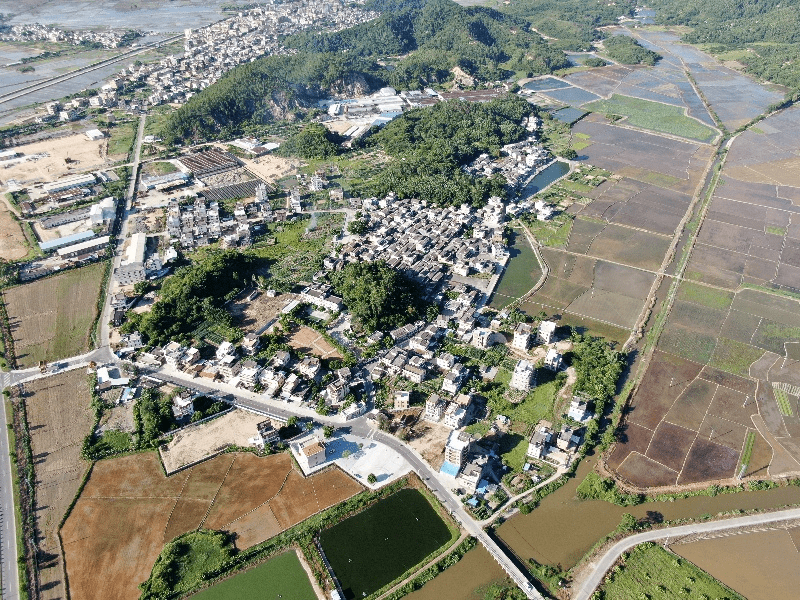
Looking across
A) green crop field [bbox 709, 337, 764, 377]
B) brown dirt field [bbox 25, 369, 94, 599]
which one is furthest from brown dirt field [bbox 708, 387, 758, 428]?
brown dirt field [bbox 25, 369, 94, 599]

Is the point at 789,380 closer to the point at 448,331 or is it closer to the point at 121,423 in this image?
the point at 448,331

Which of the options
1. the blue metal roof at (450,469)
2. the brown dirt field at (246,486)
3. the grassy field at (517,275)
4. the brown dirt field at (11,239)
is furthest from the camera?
the brown dirt field at (11,239)

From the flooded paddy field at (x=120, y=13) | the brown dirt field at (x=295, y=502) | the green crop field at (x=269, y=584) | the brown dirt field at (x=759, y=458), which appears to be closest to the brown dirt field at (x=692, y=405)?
the brown dirt field at (x=759, y=458)

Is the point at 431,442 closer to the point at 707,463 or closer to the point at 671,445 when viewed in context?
the point at 671,445

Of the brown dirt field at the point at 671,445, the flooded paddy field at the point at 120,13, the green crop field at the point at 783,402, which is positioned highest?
the flooded paddy field at the point at 120,13

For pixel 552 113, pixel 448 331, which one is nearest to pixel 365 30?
pixel 552 113

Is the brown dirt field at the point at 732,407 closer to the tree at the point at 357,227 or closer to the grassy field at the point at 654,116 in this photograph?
the tree at the point at 357,227

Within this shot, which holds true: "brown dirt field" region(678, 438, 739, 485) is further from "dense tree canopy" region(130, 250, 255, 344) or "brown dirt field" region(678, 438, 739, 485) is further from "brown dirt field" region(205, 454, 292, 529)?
"dense tree canopy" region(130, 250, 255, 344)

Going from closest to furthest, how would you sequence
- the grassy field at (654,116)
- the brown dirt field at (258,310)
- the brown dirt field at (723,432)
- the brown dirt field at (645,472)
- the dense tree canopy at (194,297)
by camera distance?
1. the brown dirt field at (645,472)
2. the brown dirt field at (723,432)
3. the dense tree canopy at (194,297)
4. the brown dirt field at (258,310)
5. the grassy field at (654,116)
